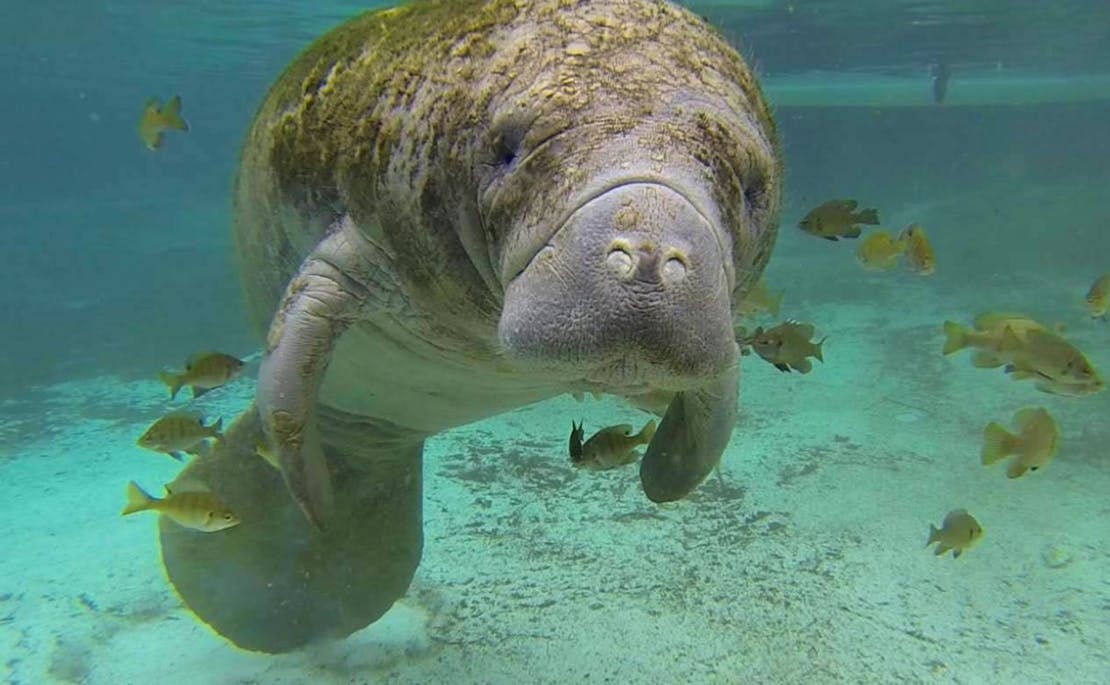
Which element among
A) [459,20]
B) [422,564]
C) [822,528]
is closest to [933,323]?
[822,528]

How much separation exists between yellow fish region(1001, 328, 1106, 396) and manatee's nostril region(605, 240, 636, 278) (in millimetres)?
3176

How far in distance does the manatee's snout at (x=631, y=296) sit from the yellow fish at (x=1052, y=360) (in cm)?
294

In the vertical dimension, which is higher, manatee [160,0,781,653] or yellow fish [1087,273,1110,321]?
manatee [160,0,781,653]

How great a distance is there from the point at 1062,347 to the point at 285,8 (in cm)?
2616

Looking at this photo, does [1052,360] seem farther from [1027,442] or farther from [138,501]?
[138,501]

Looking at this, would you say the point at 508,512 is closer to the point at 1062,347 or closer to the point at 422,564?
the point at 422,564

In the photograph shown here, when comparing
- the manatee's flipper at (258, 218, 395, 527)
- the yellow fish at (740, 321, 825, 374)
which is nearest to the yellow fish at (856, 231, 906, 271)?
the yellow fish at (740, 321, 825, 374)

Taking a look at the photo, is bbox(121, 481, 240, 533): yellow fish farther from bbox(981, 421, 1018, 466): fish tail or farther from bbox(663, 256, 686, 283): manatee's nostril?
bbox(981, 421, 1018, 466): fish tail

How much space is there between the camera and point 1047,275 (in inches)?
533

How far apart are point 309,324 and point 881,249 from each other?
383 cm

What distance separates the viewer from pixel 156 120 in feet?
20.8

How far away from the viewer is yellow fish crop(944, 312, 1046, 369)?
412 centimetres

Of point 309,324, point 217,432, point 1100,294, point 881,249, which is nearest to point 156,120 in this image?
point 217,432

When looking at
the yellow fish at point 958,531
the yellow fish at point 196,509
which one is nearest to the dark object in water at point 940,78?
the yellow fish at point 958,531
